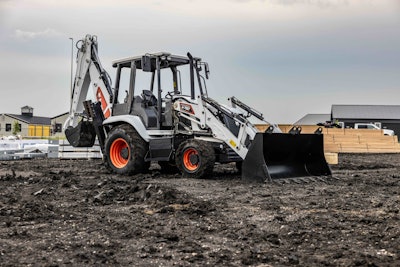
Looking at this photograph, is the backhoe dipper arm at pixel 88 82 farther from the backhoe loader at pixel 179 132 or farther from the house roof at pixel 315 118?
the house roof at pixel 315 118

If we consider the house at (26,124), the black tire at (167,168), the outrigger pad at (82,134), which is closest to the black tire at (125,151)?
the black tire at (167,168)

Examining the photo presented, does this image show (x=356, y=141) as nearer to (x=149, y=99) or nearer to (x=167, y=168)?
(x=167, y=168)

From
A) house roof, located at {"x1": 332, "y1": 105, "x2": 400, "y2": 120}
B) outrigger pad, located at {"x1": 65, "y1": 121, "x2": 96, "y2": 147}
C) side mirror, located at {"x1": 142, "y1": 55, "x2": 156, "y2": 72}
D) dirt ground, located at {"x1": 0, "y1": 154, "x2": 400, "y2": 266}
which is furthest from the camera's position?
house roof, located at {"x1": 332, "y1": 105, "x2": 400, "y2": 120}

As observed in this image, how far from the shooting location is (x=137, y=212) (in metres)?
7.08

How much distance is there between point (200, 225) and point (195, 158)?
4949mm

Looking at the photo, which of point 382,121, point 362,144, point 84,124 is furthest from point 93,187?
point 382,121

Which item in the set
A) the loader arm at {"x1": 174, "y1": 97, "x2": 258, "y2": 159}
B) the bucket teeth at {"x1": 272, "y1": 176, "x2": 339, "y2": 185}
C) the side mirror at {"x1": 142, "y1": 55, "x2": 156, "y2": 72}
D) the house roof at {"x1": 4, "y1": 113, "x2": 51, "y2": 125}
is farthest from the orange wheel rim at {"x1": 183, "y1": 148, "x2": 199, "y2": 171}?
the house roof at {"x1": 4, "y1": 113, "x2": 51, "y2": 125}

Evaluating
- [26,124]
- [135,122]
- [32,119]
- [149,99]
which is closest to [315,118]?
[26,124]

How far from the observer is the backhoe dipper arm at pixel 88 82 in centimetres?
1338

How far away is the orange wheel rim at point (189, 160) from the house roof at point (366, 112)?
153 feet

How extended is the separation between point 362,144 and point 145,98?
16.1 metres

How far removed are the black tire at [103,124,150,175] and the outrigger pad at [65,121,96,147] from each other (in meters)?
1.01

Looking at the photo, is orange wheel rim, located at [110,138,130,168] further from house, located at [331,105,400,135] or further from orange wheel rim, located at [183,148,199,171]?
house, located at [331,105,400,135]

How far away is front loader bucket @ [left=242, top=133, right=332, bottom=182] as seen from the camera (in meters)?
10.2
